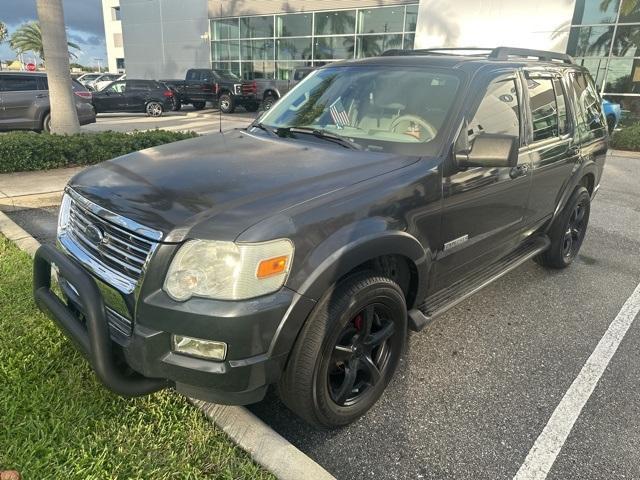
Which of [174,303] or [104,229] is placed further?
[104,229]

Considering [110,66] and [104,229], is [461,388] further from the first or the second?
[110,66]

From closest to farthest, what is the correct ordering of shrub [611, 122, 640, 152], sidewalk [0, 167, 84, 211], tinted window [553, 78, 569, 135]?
tinted window [553, 78, 569, 135] < sidewalk [0, 167, 84, 211] < shrub [611, 122, 640, 152]

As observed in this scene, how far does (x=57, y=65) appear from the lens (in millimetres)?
8422

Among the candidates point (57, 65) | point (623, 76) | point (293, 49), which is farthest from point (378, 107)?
point (293, 49)

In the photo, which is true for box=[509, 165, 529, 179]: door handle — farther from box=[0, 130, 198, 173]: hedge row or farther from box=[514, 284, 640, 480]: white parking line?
box=[0, 130, 198, 173]: hedge row

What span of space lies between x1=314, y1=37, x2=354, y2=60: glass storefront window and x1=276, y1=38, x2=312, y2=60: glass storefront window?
1.99ft

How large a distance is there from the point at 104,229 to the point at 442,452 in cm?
200

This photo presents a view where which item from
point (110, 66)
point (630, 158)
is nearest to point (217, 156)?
point (630, 158)

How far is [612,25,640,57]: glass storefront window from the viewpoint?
53.8 feet

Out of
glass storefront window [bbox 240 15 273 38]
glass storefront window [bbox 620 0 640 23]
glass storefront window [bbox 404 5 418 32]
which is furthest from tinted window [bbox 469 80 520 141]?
glass storefront window [bbox 240 15 273 38]

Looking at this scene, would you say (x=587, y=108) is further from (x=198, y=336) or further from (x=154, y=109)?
(x=154, y=109)

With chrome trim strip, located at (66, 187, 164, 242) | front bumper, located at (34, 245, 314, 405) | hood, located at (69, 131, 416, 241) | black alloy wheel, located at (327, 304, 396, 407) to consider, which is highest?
hood, located at (69, 131, 416, 241)

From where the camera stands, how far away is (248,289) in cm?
197

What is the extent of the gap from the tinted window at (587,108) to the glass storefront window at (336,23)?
20.0 metres
